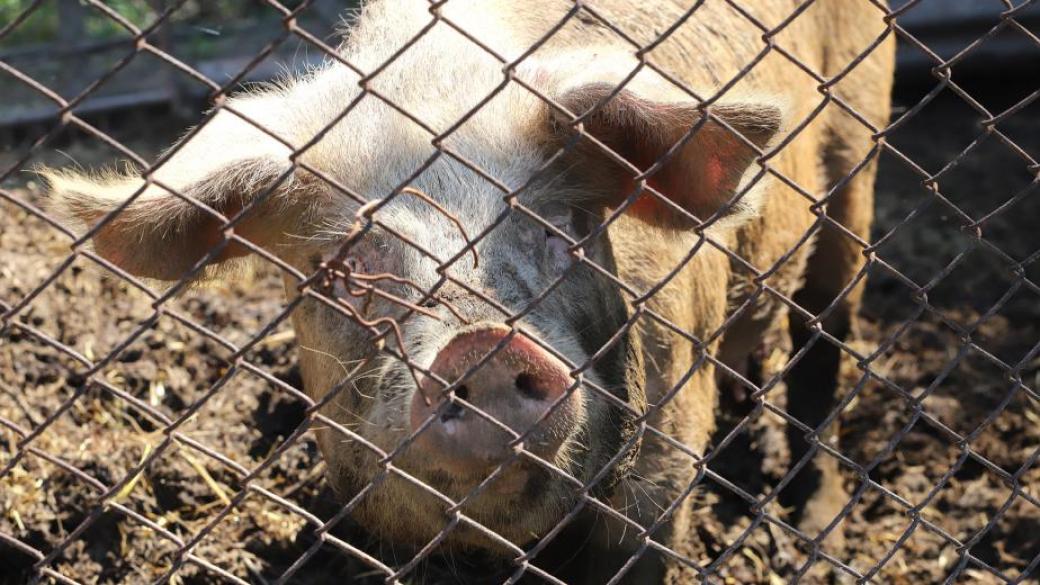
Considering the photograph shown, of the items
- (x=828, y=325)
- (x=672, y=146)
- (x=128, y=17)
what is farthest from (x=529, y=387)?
(x=128, y=17)

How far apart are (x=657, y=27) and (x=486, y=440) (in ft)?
5.89

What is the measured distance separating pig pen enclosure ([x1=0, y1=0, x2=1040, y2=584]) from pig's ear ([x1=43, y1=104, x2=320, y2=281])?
0.12m

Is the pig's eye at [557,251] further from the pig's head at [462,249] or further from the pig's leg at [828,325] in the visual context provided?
the pig's leg at [828,325]

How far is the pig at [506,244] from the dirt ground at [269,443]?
59 cm

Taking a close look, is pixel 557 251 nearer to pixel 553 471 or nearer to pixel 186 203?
pixel 553 471

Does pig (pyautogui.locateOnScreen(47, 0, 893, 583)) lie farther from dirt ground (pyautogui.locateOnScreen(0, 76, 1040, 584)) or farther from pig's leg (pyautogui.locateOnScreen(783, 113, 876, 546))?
pig's leg (pyautogui.locateOnScreen(783, 113, 876, 546))

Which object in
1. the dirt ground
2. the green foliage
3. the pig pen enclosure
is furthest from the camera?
the green foliage

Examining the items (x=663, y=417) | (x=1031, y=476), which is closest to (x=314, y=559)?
(x=663, y=417)

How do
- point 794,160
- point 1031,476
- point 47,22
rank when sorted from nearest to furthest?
point 794,160, point 1031,476, point 47,22

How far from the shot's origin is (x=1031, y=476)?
434 centimetres

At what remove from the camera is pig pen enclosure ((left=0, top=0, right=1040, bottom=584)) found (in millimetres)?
2758

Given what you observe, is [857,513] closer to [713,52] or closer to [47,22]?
[713,52]

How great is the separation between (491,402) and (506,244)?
1.70ft

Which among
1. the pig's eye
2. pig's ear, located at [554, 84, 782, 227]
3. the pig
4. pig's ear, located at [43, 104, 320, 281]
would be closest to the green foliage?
the pig
